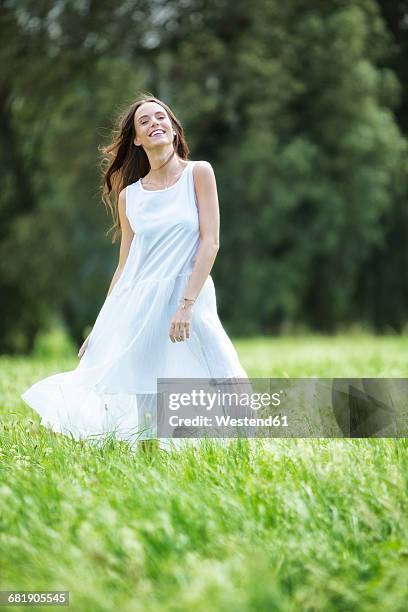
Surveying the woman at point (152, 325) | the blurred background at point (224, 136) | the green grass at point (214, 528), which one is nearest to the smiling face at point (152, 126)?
the woman at point (152, 325)

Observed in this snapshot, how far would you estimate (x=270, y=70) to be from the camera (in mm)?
16656

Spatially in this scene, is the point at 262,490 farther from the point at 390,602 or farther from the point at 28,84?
the point at 28,84

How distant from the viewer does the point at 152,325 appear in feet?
11.6

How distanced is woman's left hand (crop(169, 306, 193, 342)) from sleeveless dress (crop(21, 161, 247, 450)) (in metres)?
0.14

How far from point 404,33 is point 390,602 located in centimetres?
1964

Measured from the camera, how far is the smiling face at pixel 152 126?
3.65 m

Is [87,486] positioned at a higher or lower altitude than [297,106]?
lower

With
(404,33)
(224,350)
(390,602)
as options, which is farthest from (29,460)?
(404,33)

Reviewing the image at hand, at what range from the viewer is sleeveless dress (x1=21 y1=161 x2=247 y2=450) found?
139 inches

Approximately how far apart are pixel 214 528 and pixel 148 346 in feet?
4.44

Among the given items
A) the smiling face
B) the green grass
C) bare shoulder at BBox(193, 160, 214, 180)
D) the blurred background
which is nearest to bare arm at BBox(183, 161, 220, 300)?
bare shoulder at BBox(193, 160, 214, 180)

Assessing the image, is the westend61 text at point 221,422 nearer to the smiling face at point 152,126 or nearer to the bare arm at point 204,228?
the bare arm at point 204,228

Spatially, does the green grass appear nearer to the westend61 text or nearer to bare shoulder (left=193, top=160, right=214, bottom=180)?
the westend61 text

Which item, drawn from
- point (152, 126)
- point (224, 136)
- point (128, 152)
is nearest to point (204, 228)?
point (152, 126)
